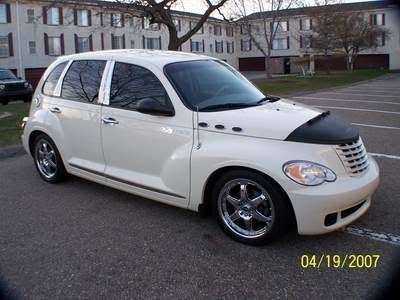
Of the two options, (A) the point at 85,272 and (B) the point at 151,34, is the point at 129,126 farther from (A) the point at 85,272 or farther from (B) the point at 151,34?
(B) the point at 151,34

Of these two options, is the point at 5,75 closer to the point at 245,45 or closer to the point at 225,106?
the point at 225,106

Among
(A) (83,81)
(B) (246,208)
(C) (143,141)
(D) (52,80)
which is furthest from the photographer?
(D) (52,80)

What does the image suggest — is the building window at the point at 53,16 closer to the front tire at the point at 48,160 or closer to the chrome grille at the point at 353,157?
the front tire at the point at 48,160

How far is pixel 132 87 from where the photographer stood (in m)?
4.94

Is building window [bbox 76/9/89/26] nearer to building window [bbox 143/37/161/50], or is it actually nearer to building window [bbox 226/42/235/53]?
building window [bbox 143/37/161/50]

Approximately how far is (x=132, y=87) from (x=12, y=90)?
17.0 m

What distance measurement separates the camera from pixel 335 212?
3.78m

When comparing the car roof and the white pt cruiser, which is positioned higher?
the car roof

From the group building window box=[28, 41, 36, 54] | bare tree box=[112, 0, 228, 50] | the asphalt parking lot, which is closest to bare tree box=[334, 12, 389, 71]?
bare tree box=[112, 0, 228, 50]

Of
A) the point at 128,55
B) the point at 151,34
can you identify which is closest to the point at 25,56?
the point at 151,34

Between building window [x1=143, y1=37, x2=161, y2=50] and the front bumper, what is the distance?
53.2m

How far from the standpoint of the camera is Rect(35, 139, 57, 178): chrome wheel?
6055mm

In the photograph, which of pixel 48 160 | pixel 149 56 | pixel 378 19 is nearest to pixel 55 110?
pixel 48 160

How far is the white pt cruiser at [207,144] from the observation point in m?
3.82
